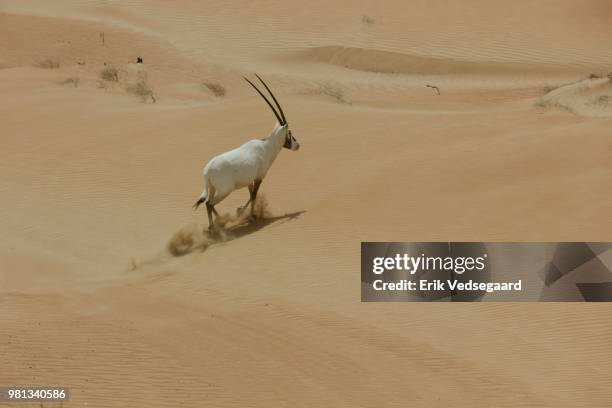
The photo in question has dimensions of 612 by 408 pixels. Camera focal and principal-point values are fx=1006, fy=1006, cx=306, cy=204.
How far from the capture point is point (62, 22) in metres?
32.0

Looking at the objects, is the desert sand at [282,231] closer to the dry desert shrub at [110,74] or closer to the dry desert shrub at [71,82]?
the dry desert shrub at [110,74]

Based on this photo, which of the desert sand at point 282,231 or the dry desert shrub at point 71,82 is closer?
the desert sand at point 282,231

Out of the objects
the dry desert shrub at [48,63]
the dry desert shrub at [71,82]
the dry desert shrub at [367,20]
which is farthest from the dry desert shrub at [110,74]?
the dry desert shrub at [367,20]

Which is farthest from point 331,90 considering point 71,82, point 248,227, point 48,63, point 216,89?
point 248,227

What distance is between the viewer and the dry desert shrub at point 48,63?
27438mm

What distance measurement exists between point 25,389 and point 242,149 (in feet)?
18.9

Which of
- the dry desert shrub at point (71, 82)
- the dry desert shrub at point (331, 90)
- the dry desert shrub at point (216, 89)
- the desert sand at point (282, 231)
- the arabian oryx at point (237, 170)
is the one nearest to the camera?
the desert sand at point (282, 231)

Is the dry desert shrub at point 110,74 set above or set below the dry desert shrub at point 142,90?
above

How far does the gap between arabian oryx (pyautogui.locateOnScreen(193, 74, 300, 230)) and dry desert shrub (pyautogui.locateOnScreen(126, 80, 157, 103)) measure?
339 inches

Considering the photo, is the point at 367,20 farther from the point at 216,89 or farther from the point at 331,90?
the point at 216,89

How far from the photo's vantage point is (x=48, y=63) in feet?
91.0

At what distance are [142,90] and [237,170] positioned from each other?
10330 mm

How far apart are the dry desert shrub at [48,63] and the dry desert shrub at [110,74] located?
1959 millimetres

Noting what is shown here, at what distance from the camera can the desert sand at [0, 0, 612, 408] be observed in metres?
9.97
